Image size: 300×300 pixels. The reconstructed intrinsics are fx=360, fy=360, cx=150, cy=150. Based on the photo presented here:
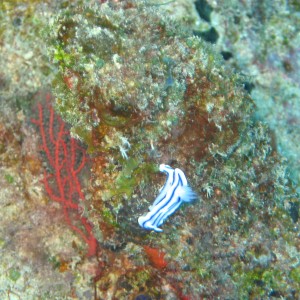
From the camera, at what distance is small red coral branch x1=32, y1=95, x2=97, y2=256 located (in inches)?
185

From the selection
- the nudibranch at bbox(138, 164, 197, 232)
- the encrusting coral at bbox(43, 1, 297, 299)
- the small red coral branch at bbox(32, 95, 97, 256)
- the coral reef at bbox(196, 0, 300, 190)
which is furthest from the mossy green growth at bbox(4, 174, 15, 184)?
the coral reef at bbox(196, 0, 300, 190)

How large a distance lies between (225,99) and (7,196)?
129 inches

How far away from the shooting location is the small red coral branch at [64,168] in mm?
4707

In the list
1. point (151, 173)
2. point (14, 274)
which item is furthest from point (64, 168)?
A: point (151, 173)

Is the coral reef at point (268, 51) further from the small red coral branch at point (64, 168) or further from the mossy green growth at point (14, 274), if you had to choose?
the mossy green growth at point (14, 274)

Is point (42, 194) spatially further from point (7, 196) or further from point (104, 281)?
point (104, 281)

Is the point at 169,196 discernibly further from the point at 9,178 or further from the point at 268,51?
the point at 268,51

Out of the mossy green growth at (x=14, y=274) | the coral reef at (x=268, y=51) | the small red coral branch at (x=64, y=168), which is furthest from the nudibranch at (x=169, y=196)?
the coral reef at (x=268, y=51)

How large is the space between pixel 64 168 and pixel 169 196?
1.97m

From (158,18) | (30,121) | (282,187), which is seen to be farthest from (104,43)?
(282,187)

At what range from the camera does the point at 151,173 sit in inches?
141

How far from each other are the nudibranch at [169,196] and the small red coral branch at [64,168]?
4.59 feet

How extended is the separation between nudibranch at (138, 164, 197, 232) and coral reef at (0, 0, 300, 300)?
Answer: 0.58 feet

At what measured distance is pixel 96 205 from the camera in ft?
12.5
